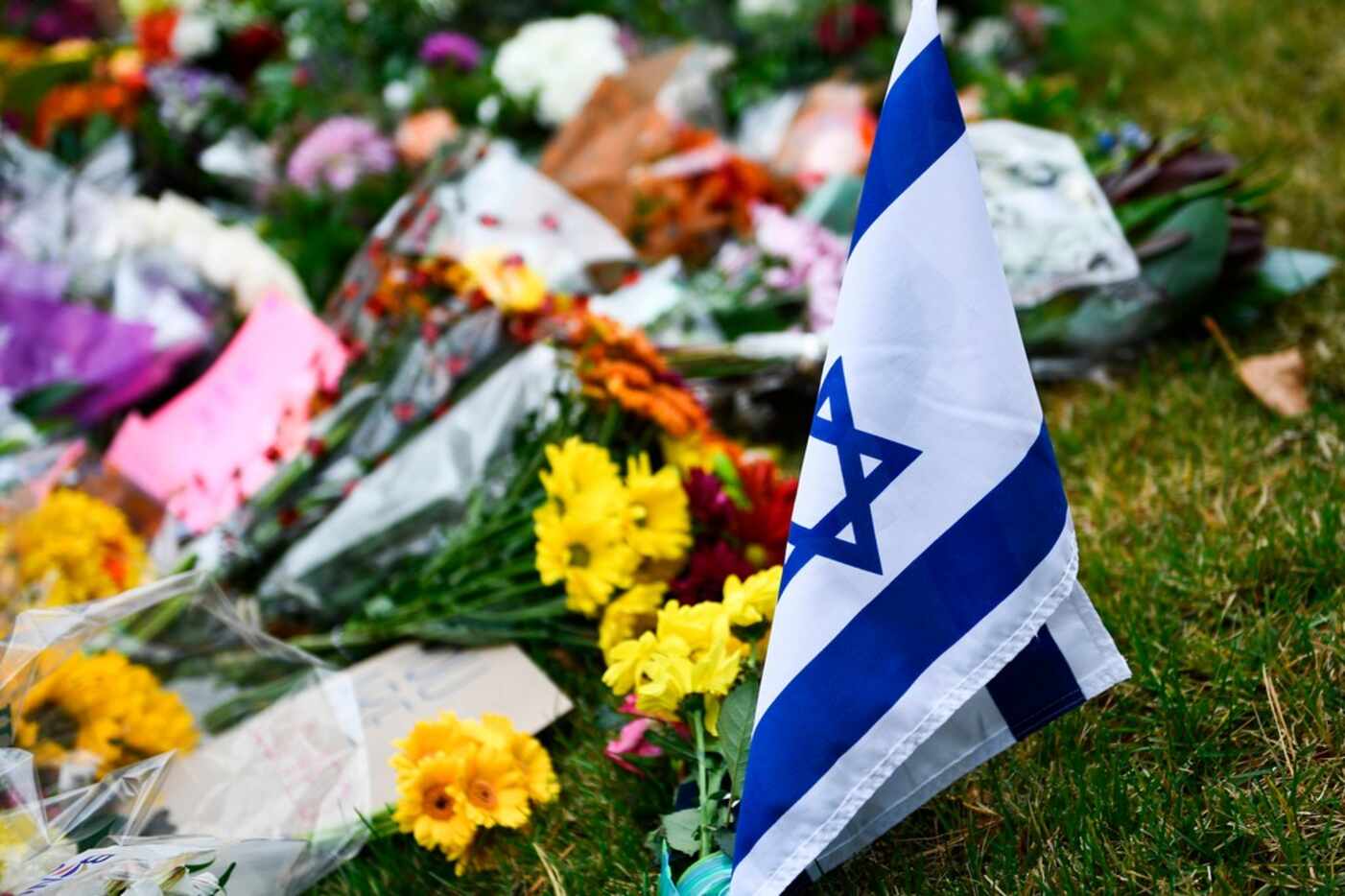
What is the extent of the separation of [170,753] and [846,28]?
269 cm

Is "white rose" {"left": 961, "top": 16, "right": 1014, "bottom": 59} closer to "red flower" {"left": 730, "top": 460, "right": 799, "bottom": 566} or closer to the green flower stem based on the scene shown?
"red flower" {"left": 730, "top": 460, "right": 799, "bottom": 566}

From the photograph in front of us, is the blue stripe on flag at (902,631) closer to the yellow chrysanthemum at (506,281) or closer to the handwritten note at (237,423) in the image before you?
the yellow chrysanthemum at (506,281)

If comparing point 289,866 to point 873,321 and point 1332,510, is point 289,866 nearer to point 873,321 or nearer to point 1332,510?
point 873,321

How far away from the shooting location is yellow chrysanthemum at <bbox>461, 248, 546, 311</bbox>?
1.62m

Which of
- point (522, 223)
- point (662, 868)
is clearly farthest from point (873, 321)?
point (522, 223)

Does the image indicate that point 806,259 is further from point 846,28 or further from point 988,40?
point 988,40

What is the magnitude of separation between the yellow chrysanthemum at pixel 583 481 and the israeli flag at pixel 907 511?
489 mm

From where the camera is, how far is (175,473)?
182cm

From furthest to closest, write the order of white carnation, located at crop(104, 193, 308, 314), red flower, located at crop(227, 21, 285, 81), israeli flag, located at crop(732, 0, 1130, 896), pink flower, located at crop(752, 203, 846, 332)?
red flower, located at crop(227, 21, 285, 81) → white carnation, located at crop(104, 193, 308, 314) → pink flower, located at crop(752, 203, 846, 332) → israeli flag, located at crop(732, 0, 1130, 896)

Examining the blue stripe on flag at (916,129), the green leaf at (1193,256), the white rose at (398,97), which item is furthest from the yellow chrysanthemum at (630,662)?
the white rose at (398,97)

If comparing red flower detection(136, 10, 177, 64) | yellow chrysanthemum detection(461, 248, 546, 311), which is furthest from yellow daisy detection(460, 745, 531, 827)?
red flower detection(136, 10, 177, 64)

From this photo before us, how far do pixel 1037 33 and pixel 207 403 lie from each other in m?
2.50

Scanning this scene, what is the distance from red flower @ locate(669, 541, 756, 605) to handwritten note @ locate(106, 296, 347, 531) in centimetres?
70

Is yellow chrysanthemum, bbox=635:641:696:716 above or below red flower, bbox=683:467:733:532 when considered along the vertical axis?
above
